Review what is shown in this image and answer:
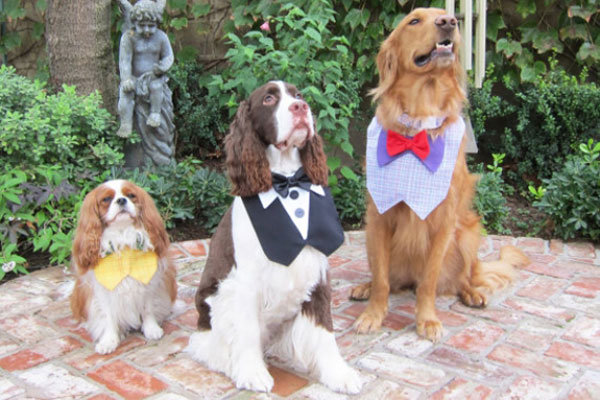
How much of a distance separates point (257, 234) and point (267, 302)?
34 centimetres

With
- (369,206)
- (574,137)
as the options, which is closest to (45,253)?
(369,206)

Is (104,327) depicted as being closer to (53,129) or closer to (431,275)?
(431,275)

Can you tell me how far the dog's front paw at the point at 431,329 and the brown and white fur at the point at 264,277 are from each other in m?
0.74

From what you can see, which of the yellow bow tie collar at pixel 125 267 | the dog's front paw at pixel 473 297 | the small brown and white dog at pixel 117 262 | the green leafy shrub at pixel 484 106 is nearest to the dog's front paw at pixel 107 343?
the small brown and white dog at pixel 117 262

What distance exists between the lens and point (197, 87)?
Result: 23.6ft

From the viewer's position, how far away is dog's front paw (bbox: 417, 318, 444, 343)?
3250mm

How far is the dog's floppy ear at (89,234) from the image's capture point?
3090 mm

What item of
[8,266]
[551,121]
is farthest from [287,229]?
[551,121]

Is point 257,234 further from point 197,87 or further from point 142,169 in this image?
point 197,87

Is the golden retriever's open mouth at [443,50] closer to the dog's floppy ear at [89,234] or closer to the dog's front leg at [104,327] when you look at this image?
the dog's floppy ear at [89,234]

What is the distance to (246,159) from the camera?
2553mm

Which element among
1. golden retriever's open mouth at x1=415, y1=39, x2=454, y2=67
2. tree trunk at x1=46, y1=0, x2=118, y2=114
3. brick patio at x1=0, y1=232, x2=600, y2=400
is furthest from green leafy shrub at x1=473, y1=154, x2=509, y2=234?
tree trunk at x1=46, y1=0, x2=118, y2=114

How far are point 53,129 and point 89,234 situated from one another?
2108 millimetres

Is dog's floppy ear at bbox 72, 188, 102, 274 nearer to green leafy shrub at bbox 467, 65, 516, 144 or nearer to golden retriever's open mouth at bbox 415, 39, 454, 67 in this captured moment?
golden retriever's open mouth at bbox 415, 39, 454, 67
